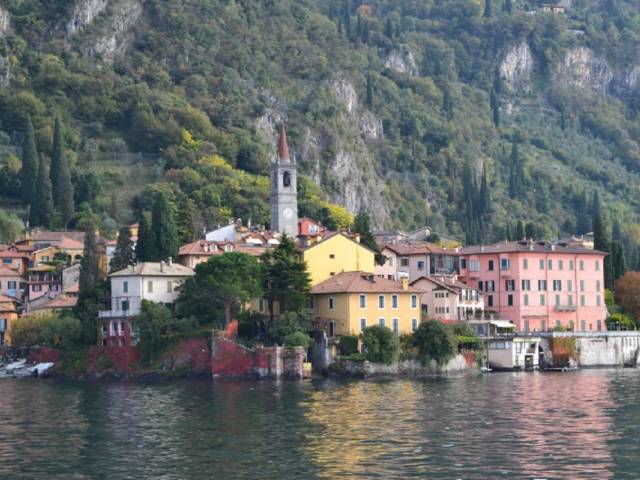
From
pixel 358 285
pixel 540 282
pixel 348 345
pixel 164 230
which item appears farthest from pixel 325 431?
pixel 540 282

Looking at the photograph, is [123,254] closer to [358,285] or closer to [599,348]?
[358,285]

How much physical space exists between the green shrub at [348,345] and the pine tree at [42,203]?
202 feet

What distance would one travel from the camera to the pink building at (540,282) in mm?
123062

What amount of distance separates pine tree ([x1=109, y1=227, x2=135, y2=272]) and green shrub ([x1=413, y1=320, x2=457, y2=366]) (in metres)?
27.1

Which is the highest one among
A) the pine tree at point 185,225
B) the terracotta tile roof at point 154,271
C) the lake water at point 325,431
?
the pine tree at point 185,225

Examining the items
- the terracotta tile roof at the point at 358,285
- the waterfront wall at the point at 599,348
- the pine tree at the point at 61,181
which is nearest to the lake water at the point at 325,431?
the terracotta tile roof at the point at 358,285

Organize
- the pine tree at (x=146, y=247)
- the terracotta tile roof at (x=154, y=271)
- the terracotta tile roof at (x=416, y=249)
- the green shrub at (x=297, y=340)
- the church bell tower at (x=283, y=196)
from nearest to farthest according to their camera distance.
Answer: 1. the green shrub at (x=297, y=340)
2. the terracotta tile roof at (x=154, y=271)
3. the pine tree at (x=146, y=247)
4. the terracotta tile roof at (x=416, y=249)
5. the church bell tower at (x=283, y=196)

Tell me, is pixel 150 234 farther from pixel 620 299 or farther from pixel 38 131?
pixel 38 131

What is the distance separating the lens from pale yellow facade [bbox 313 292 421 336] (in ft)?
352

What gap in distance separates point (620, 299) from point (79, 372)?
49.0 metres

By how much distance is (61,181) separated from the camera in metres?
161

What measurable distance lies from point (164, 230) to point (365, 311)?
21817 mm

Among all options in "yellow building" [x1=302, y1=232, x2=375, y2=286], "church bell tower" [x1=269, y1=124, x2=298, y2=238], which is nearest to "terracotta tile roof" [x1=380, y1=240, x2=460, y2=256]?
"yellow building" [x1=302, y1=232, x2=375, y2=286]

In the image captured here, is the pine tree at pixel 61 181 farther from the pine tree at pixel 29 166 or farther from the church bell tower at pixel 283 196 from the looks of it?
the church bell tower at pixel 283 196
